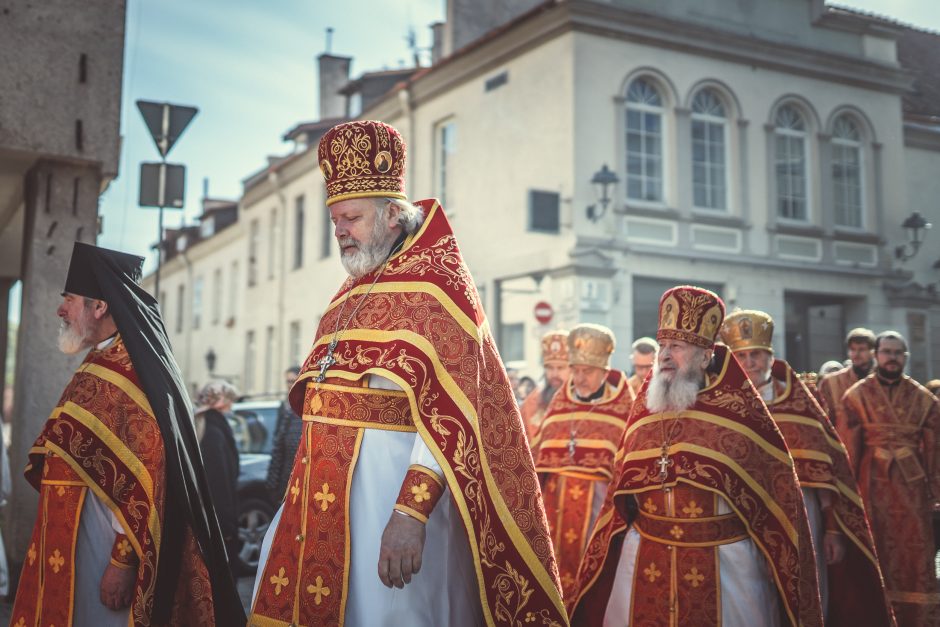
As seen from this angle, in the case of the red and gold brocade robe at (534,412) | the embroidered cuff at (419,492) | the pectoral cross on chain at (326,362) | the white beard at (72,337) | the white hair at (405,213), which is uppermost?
the white hair at (405,213)

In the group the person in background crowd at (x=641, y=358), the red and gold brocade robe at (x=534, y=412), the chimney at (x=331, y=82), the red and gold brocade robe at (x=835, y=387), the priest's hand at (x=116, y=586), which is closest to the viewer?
the priest's hand at (x=116, y=586)

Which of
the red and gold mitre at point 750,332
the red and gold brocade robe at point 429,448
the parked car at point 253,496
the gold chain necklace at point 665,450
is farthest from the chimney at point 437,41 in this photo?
the red and gold brocade robe at point 429,448

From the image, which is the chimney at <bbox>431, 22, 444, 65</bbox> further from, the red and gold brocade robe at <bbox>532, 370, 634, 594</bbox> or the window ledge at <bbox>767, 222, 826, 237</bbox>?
the red and gold brocade robe at <bbox>532, 370, 634, 594</bbox>

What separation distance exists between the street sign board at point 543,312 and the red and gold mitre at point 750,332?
1036 cm

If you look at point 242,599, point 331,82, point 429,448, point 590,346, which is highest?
point 331,82

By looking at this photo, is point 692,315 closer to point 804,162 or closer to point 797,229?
point 797,229

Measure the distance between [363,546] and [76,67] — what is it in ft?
19.9

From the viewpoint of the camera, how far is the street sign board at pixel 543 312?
17.3 m

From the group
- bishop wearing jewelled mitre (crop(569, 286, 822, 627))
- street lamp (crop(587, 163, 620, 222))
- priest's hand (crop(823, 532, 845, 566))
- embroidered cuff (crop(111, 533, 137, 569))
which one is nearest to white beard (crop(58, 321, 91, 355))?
embroidered cuff (crop(111, 533, 137, 569))

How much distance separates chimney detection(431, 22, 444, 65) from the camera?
82.6 ft

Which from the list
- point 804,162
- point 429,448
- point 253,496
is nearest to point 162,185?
point 253,496

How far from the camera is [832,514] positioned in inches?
249

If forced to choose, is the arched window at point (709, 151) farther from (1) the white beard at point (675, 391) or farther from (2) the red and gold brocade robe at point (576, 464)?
(1) the white beard at point (675, 391)

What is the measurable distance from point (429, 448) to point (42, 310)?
18.7 feet
